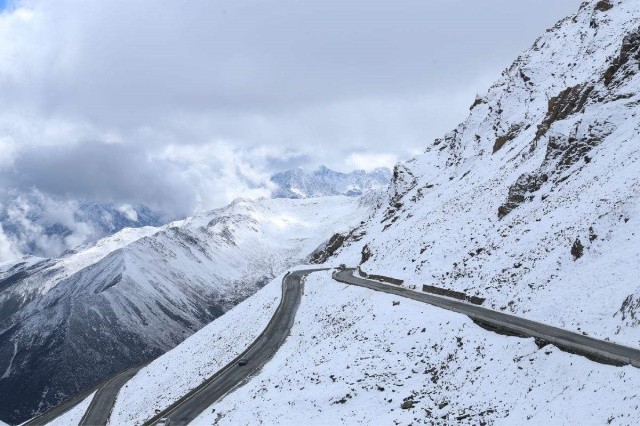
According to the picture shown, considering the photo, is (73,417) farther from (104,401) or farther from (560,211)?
(560,211)

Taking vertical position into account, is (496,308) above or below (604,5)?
below

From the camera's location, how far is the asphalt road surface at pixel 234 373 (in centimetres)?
3384

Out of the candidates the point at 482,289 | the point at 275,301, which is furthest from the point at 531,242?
the point at 275,301

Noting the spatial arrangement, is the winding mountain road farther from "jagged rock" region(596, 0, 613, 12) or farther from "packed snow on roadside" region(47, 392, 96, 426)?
"jagged rock" region(596, 0, 613, 12)

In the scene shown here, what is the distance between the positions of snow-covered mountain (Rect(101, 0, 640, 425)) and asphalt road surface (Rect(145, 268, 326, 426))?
81.6 inches

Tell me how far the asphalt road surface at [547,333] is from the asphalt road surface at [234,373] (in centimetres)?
1466

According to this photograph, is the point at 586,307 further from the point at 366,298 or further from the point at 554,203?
the point at 366,298

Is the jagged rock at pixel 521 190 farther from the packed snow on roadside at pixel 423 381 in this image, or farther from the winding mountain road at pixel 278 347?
the packed snow on roadside at pixel 423 381

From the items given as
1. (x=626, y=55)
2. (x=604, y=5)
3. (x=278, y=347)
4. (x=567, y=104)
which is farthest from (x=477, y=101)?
(x=278, y=347)

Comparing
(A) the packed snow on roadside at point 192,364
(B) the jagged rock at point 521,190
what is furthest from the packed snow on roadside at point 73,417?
(B) the jagged rock at point 521,190

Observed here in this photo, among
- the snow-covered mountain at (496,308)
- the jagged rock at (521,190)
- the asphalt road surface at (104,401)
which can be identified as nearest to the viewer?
the snow-covered mountain at (496,308)

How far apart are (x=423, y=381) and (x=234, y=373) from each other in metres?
21.1

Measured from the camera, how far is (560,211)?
35.4m

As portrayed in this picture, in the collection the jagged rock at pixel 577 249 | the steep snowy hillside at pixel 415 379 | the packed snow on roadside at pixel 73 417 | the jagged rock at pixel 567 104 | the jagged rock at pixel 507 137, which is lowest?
the packed snow on roadside at pixel 73 417
